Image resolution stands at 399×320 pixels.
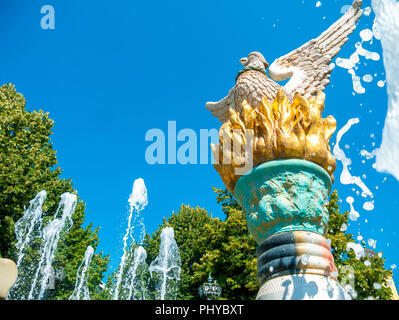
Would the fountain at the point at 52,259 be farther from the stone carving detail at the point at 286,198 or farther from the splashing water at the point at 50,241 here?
the stone carving detail at the point at 286,198

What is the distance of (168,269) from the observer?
17.2 m

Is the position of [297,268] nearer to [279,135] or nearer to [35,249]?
[279,135]

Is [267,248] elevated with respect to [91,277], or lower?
lower

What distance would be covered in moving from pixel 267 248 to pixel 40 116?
1541 centimetres

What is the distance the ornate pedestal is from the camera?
6.77 feet

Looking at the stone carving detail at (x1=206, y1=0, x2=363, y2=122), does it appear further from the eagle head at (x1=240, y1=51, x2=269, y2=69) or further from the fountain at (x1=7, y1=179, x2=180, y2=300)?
the fountain at (x1=7, y1=179, x2=180, y2=300)

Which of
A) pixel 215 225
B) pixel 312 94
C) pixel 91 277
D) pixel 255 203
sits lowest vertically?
pixel 255 203

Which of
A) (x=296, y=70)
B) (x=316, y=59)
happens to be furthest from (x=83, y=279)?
(x=316, y=59)

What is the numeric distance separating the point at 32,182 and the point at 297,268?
41.7 ft

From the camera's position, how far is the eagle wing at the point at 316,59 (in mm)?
3408

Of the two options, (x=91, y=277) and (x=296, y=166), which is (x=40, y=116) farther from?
(x=296, y=166)

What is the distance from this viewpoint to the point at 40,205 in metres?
12.9
